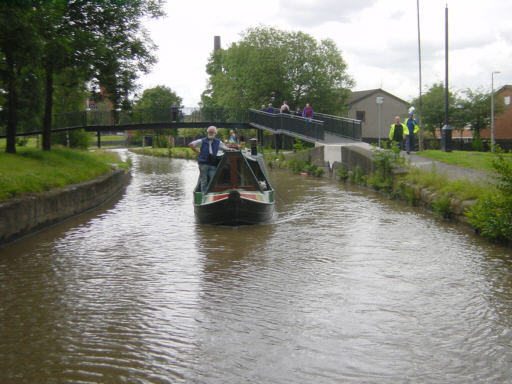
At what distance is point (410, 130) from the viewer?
76.5 ft

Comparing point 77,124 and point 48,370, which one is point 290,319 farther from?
point 77,124

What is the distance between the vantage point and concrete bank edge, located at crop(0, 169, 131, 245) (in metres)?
11.8

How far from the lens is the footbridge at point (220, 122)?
1231 inches

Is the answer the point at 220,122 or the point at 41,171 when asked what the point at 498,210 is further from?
the point at 220,122

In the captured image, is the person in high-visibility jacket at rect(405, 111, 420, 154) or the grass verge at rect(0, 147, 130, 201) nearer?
the grass verge at rect(0, 147, 130, 201)

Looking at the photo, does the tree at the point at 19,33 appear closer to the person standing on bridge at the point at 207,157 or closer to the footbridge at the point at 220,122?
the person standing on bridge at the point at 207,157

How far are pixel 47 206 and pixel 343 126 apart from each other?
20.7 metres

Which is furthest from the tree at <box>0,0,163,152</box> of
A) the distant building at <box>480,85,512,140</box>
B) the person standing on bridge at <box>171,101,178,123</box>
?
the distant building at <box>480,85,512,140</box>

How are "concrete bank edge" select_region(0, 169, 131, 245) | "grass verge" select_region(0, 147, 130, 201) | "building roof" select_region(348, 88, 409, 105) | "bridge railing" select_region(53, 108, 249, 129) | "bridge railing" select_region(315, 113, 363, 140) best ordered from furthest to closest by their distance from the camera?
"building roof" select_region(348, 88, 409, 105) → "bridge railing" select_region(53, 108, 249, 129) → "bridge railing" select_region(315, 113, 363, 140) → "grass verge" select_region(0, 147, 130, 201) → "concrete bank edge" select_region(0, 169, 131, 245)

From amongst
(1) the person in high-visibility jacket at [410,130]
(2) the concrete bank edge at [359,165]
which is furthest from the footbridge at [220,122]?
(1) the person in high-visibility jacket at [410,130]

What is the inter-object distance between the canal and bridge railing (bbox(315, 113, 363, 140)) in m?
16.6

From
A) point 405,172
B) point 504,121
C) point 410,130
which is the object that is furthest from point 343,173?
point 504,121

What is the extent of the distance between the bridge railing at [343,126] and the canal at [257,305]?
16.6 meters

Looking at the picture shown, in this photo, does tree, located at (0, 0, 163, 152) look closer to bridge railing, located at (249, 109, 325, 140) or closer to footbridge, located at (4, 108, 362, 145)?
footbridge, located at (4, 108, 362, 145)
